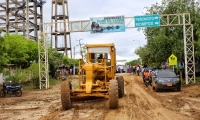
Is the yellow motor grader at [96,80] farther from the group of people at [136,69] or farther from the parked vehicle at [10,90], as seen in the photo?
the group of people at [136,69]

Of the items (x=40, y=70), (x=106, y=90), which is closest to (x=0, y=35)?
(x=40, y=70)

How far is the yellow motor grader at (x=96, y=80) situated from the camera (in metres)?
12.2

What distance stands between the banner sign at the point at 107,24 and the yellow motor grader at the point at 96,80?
917 centimetres

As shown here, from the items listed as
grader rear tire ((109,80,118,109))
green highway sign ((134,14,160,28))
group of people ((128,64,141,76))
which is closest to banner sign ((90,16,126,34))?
green highway sign ((134,14,160,28))

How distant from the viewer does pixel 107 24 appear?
2438 cm

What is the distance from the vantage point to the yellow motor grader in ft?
40.1

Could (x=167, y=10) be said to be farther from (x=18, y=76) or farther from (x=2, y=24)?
(x=2, y=24)

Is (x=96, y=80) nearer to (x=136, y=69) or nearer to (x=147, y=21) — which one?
(x=147, y=21)

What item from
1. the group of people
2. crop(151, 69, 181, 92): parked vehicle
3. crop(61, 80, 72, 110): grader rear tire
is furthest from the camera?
the group of people

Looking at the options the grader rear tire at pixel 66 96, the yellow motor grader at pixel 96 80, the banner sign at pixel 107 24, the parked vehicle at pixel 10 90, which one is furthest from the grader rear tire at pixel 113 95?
the banner sign at pixel 107 24

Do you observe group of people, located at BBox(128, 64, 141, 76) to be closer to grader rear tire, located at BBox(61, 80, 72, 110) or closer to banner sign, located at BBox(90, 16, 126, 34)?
banner sign, located at BBox(90, 16, 126, 34)

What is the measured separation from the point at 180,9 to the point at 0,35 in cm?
1750

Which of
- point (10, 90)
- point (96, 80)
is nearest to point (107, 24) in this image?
point (10, 90)

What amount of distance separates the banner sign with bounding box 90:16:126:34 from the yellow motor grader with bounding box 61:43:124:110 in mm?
9173
